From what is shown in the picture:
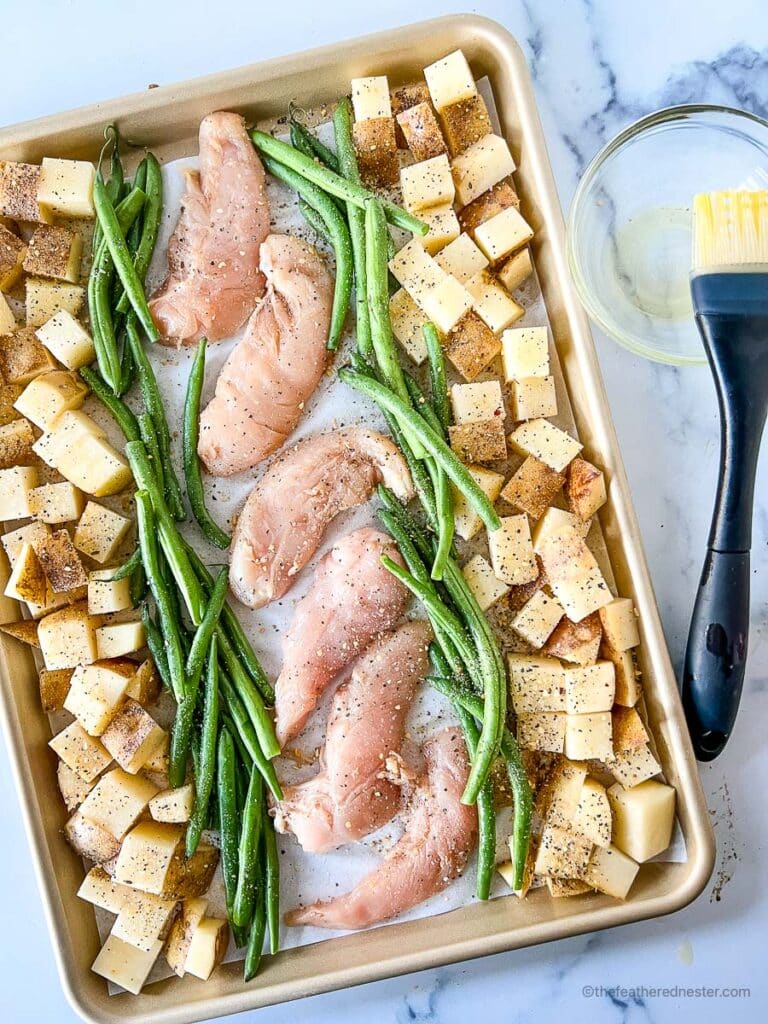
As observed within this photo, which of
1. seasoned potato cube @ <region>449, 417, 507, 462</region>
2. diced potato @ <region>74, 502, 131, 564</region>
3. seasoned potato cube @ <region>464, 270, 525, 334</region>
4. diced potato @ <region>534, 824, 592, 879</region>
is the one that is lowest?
diced potato @ <region>534, 824, 592, 879</region>

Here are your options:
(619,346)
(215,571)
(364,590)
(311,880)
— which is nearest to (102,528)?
(215,571)

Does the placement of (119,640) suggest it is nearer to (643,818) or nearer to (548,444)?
(548,444)

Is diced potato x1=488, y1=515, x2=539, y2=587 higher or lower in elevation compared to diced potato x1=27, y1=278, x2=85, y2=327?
lower

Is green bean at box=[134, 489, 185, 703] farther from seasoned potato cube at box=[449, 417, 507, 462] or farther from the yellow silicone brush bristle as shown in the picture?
the yellow silicone brush bristle

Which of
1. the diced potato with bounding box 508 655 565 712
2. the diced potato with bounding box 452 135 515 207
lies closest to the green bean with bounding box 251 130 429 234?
the diced potato with bounding box 452 135 515 207

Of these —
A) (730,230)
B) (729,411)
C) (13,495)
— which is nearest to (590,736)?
(729,411)

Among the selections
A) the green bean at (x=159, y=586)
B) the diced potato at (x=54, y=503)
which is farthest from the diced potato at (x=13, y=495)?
the green bean at (x=159, y=586)

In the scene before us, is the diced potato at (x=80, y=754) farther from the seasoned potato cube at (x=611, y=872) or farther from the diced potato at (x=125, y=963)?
the seasoned potato cube at (x=611, y=872)
